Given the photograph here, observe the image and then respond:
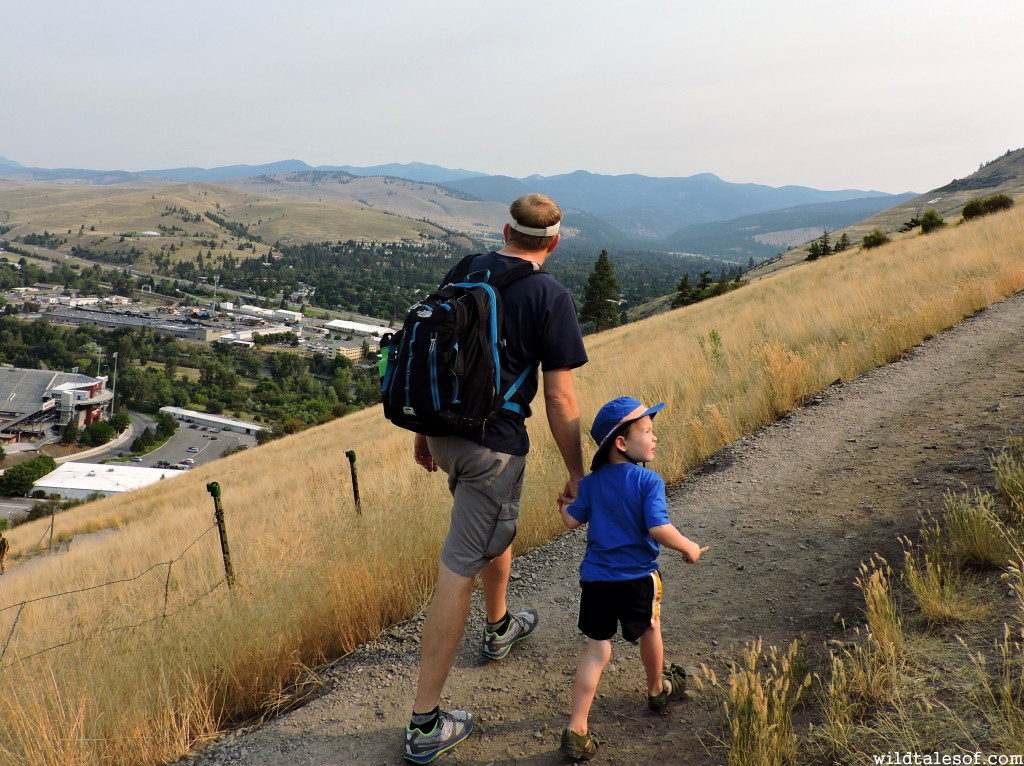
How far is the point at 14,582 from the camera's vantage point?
1046 cm

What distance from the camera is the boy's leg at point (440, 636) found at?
8.46 ft

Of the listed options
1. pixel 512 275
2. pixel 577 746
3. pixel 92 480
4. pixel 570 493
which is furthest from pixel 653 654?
pixel 92 480

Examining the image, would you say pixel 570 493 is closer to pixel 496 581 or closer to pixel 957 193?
pixel 496 581

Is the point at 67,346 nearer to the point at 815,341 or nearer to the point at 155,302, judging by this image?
the point at 155,302

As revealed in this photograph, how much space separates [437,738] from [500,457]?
1.10m

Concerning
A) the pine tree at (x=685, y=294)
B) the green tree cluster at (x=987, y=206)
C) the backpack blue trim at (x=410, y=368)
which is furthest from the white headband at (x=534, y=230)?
the pine tree at (x=685, y=294)

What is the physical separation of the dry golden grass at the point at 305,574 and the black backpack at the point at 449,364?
161 centimetres

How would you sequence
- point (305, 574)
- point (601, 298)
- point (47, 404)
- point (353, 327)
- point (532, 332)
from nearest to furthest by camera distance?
1. point (532, 332)
2. point (305, 574)
3. point (601, 298)
4. point (47, 404)
5. point (353, 327)

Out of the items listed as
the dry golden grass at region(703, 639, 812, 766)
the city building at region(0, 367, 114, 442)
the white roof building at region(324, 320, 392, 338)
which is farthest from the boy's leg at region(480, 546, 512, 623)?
the white roof building at region(324, 320, 392, 338)

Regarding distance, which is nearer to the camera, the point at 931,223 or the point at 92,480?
the point at 931,223

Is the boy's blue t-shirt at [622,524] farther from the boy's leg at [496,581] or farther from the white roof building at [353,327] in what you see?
the white roof building at [353,327]

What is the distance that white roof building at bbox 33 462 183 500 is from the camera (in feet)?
124

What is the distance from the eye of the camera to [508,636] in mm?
3268

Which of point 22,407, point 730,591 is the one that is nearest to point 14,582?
point 730,591
